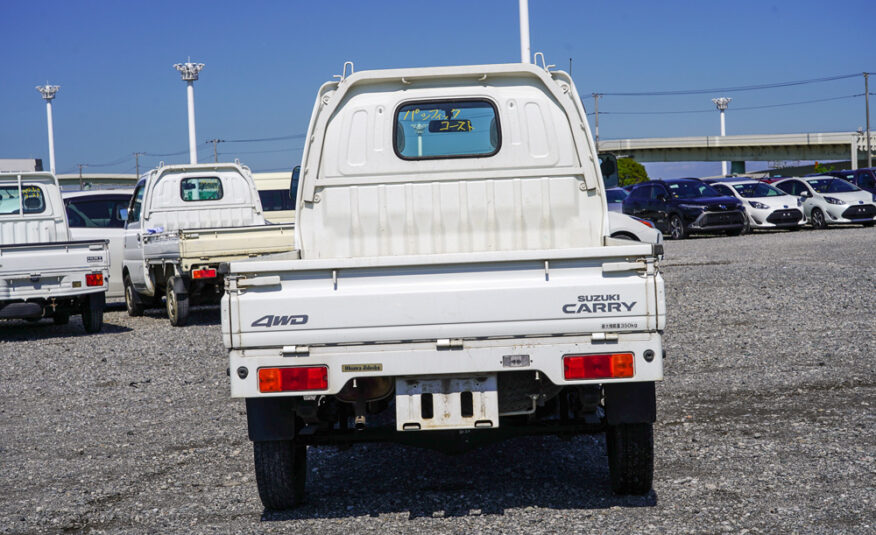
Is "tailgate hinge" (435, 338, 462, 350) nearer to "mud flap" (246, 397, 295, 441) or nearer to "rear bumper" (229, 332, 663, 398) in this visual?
"rear bumper" (229, 332, 663, 398)

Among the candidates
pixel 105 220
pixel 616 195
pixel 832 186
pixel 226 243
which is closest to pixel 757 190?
pixel 832 186

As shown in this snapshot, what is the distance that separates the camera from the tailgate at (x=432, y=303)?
4.50 m

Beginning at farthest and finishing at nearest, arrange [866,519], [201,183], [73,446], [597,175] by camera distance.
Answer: [201,183]
[73,446]
[597,175]
[866,519]

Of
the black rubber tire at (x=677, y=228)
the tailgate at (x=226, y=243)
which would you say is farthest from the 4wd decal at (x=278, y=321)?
the black rubber tire at (x=677, y=228)

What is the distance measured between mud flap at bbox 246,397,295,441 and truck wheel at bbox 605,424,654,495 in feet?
5.24

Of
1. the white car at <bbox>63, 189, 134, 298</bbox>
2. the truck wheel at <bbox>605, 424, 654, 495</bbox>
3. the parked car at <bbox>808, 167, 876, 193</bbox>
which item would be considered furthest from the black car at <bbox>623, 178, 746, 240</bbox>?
the truck wheel at <bbox>605, 424, 654, 495</bbox>

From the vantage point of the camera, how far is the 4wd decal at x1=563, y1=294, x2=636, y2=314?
4.46 meters

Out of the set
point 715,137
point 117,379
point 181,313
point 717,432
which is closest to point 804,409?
point 717,432

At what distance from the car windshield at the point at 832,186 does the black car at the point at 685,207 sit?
3382mm

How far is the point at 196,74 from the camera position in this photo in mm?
45156

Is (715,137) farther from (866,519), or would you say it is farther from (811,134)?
(866,519)

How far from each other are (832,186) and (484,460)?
26.2 m

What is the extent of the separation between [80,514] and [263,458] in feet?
3.80

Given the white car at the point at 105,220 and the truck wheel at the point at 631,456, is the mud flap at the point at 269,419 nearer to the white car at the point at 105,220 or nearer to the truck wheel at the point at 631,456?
the truck wheel at the point at 631,456
